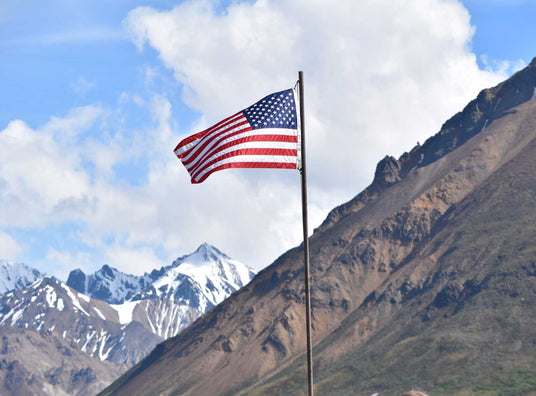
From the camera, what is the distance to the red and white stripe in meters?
27.4

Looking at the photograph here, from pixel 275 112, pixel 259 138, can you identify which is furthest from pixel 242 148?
pixel 275 112

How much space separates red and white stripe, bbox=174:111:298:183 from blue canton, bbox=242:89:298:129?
0.17m

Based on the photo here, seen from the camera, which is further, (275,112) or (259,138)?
(275,112)

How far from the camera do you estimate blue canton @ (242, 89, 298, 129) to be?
2777cm

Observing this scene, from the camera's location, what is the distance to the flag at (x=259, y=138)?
27438 mm

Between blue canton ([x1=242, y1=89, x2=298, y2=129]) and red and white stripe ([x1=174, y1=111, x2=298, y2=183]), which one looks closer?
red and white stripe ([x1=174, y1=111, x2=298, y2=183])

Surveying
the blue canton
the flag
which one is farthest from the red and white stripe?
the blue canton

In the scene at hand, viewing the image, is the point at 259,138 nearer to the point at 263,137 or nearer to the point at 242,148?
the point at 263,137

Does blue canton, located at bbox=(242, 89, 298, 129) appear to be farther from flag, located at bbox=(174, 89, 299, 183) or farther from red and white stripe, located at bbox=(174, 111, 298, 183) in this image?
red and white stripe, located at bbox=(174, 111, 298, 183)

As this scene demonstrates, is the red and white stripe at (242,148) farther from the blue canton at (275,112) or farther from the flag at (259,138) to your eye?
the blue canton at (275,112)

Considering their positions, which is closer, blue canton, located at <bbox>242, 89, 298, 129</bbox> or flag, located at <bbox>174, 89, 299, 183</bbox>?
flag, located at <bbox>174, 89, 299, 183</bbox>

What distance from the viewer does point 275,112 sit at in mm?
27922

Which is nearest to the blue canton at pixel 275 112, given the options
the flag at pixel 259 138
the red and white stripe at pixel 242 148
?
the flag at pixel 259 138

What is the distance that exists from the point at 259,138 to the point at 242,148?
64 cm
